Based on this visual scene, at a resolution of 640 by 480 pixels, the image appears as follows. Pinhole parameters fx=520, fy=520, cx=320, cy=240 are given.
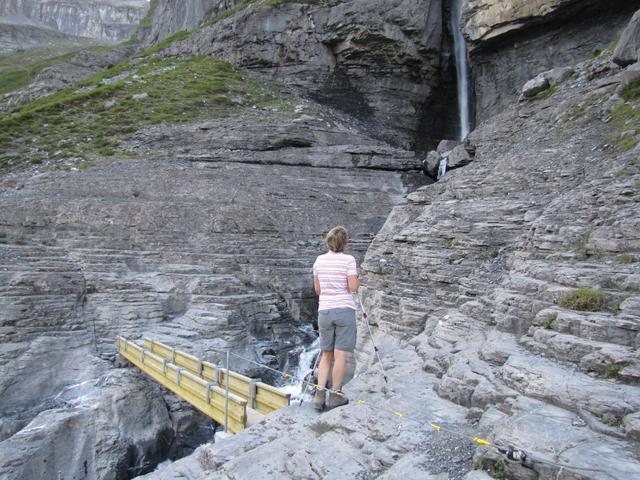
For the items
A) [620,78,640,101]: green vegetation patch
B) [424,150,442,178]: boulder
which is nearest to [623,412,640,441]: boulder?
[620,78,640,101]: green vegetation patch

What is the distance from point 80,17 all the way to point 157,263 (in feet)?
424

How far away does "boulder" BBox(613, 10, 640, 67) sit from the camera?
15.1 m

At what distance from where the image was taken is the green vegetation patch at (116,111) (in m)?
25.2

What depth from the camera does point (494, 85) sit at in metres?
28.5

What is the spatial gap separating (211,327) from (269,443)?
896 centimetres

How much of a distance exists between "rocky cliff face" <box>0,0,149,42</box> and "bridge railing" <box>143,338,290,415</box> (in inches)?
4817

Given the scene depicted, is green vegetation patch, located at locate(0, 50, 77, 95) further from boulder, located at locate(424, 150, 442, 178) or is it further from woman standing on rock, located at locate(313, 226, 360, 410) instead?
woman standing on rock, located at locate(313, 226, 360, 410)

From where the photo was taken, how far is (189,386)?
1110 cm

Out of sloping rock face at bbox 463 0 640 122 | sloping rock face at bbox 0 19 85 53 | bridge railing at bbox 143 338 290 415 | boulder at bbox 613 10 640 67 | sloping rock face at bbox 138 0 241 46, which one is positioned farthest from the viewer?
sloping rock face at bbox 0 19 85 53

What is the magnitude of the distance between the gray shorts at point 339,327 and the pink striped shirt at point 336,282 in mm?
76

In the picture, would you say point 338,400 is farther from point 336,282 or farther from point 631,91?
point 631,91

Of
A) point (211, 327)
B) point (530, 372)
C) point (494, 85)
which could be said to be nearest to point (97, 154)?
point (211, 327)

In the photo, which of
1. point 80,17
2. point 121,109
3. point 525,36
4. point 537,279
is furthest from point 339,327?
→ point 80,17

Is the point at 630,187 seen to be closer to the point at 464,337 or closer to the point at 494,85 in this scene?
the point at 464,337
